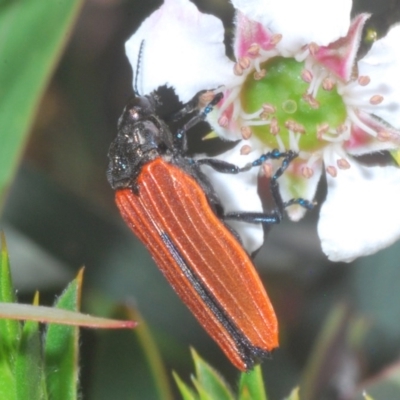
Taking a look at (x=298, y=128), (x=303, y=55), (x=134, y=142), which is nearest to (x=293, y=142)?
(x=298, y=128)

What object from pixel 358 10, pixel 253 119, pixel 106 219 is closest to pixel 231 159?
pixel 253 119

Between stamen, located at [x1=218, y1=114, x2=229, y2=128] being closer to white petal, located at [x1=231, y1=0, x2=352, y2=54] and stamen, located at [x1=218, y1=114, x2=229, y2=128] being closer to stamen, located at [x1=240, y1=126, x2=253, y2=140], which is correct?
stamen, located at [x1=240, y1=126, x2=253, y2=140]

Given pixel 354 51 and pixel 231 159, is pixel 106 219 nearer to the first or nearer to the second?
pixel 231 159

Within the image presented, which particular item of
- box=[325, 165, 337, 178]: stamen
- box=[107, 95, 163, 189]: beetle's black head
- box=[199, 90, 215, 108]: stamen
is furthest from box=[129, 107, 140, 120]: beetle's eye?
box=[325, 165, 337, 178]: stamen

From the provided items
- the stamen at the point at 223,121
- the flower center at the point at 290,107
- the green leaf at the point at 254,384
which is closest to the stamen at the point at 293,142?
the flower center at the point at 290,107

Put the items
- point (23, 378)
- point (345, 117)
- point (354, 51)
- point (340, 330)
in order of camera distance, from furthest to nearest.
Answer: point (340, 330) → point (345, 117) → point (354, 51) → point (23, 378)
